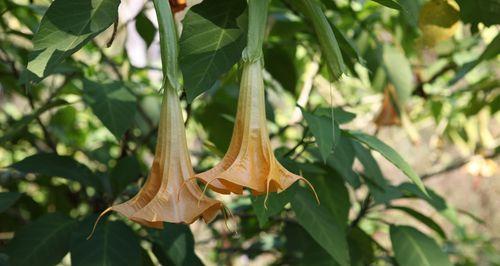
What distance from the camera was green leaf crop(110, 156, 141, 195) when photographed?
130 cm

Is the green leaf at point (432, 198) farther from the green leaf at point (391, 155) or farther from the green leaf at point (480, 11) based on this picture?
the green leaf at point (480, 11)

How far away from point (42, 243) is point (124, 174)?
25 centimetres

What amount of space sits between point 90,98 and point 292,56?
1.85ft

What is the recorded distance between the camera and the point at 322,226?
3.73 ft

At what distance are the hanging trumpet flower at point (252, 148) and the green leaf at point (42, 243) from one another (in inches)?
18.8

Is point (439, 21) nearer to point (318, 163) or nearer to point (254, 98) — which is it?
point (318, 163)

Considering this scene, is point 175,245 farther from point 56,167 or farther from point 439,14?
point 439,14

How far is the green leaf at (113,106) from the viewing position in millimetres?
1117

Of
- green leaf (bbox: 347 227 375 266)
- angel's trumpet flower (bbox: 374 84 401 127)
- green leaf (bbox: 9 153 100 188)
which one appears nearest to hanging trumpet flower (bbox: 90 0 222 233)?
green leaf (bbox: 9 153 100 188)

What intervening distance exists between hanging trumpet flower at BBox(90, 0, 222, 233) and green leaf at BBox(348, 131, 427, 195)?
0.34m

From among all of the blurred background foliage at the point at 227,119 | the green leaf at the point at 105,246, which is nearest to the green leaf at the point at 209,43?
the blurred background foliage at the point at 227,119

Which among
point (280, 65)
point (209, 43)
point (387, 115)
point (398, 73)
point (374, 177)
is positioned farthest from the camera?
point (387, 115)

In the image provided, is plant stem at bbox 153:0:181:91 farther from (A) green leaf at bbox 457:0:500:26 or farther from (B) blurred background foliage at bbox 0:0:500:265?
(A) green leaf at bbox 457:0:500:26

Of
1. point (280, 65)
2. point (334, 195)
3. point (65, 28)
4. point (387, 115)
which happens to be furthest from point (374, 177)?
point (387, 115)
